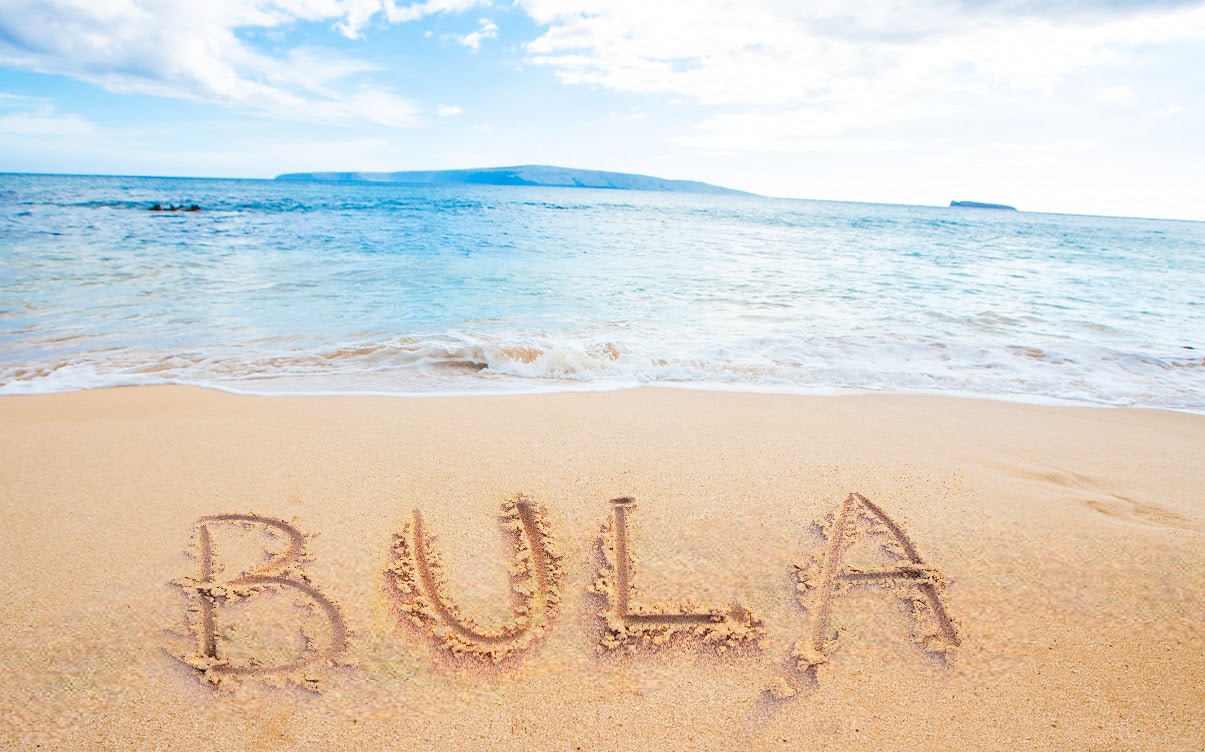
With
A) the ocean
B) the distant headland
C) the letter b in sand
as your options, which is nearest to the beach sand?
the letter b in sand

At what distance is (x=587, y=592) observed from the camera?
202 cm

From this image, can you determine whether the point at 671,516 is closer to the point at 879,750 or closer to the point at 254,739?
the point at 879,750

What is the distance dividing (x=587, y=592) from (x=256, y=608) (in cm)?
108

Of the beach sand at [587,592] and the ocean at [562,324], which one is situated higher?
the ocean at [562,324]

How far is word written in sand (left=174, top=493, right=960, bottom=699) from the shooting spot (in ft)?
5.75

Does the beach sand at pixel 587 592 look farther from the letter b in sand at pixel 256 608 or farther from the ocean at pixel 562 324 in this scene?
the ocean at pixel 562 324

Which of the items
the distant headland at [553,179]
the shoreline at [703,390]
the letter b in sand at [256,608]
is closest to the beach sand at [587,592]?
the letter b in sand at [256,608]

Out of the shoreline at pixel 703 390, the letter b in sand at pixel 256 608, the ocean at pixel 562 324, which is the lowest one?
the letter b in sand at pixel 256 608

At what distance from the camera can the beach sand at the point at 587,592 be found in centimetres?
155

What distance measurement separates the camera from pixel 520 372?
5078 millimetres

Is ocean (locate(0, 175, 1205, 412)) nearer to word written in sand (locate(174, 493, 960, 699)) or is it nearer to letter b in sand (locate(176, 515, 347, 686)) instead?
letter b in sand (locate(176, 515, 347, 686))

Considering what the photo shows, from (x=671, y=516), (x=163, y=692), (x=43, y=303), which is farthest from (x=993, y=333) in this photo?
(x=43, y=303)

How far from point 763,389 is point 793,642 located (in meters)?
3.06

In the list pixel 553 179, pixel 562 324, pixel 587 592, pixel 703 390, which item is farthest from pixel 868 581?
pixel 553 179
